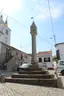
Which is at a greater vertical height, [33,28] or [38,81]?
[33,28]

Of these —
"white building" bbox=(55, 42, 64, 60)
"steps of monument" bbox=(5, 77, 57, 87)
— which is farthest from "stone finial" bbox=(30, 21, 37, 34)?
"white building" bbox=(55, 42, 64, 60)

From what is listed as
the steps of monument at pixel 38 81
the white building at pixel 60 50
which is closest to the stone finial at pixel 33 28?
the steps of monument at pixel 38 81

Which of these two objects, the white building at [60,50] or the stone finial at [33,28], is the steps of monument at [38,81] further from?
the white building at [60,50]

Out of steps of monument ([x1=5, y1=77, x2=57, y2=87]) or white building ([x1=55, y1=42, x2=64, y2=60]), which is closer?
steps of monument ([x1=5, y1=77, x2=57, y2=87])

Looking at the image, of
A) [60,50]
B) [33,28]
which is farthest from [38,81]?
[60,50]

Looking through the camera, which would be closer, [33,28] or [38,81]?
[38,81]

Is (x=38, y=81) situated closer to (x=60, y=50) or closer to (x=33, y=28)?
(x=33, y=28)

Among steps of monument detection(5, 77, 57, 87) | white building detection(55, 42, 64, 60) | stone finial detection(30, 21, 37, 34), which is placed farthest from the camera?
white building detection(55, 42, 64, 60)

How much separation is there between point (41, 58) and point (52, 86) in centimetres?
3590

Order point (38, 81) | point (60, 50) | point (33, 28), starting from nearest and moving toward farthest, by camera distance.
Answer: point (38, 81) < point (33, 28) < point (60, 50)

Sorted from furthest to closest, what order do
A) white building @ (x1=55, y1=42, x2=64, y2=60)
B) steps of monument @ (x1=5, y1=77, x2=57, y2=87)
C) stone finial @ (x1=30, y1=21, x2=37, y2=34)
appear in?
white building @ (x1=55, y1=42, x2=64, y2=60) → stone finial @ (x1=30, y1=21, x2=37, y2=34) → steps of monument @ (x1=5, y1=77, x2=57, y2=87)

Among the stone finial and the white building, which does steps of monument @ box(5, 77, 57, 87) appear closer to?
the stone finial

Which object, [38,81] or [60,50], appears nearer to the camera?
[38,81]

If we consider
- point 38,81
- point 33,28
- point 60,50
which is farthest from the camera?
point 60,50
